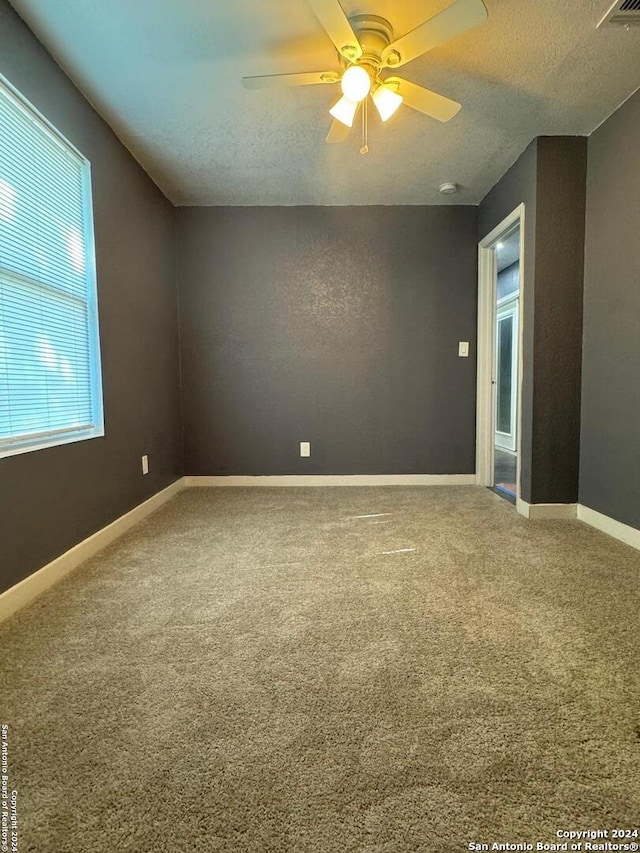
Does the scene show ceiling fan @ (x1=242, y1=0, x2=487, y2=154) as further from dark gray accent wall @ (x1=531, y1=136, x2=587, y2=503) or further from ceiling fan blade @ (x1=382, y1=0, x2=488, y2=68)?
dark gray accent wall @ (x1=531, y1=136, x2=587, y2=503)

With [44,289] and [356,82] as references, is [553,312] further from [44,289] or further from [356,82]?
[44,289]

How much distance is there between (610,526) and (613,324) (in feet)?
3.95

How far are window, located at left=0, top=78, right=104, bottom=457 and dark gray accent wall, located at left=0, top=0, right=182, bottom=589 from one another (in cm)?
9

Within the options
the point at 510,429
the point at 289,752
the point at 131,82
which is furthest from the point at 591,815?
the point at 510,429

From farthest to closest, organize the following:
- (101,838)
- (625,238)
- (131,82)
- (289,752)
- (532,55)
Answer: (625,238) → (131,82) → (532,55) → (289,752) → (101,838)

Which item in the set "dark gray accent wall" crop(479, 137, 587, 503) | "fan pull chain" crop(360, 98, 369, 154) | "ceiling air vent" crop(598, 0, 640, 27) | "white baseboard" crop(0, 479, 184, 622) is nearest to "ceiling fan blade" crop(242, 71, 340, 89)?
"fan pull chain" crop(360, 98, 369, 154)

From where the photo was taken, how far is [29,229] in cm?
183

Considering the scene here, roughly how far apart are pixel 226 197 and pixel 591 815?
4.06 m

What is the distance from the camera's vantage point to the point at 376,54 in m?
1.80

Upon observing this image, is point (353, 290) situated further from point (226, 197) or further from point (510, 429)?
point (510, 429)

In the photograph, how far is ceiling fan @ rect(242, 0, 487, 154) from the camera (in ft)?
4.89

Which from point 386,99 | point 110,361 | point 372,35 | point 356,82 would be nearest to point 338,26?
point 356,82

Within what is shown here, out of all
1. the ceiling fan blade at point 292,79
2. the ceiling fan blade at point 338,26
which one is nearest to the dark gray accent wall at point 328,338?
the ceiling fan blade at point 292,79

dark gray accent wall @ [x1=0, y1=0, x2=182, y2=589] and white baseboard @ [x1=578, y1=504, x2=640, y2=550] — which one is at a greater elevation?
dark gray accent wall @ [x1=0, y1=0, x2=182, y2=589]
